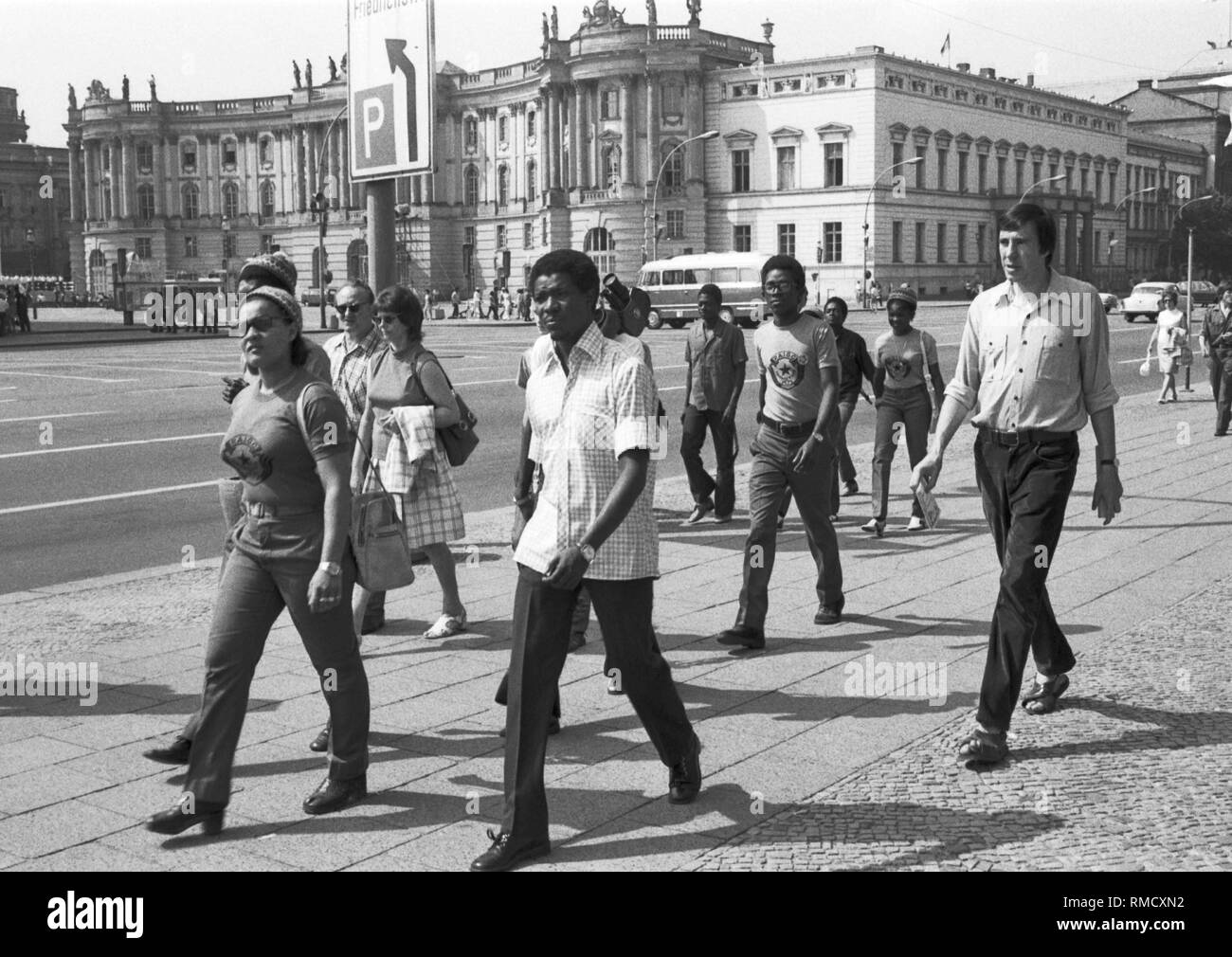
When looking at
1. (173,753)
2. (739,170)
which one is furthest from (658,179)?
(173,753)

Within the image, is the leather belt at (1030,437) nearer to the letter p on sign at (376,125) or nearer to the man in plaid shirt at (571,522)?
the man in plaid shirt at (571,522)

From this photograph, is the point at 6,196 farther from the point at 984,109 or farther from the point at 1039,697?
the point at 1039,697

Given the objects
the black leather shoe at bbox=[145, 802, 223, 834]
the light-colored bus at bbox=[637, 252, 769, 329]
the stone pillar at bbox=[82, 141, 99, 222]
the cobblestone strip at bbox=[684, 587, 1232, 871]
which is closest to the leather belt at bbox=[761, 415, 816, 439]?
the cobblestone strip at bbox=[684, 587, 1232, 871]

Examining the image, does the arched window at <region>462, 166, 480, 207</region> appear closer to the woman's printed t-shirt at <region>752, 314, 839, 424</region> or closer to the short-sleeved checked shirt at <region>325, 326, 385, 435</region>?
the woman's printed t-shirt at <region>752, 314, 839, 424</region>

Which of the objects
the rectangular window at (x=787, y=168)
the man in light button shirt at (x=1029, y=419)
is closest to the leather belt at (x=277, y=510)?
the man in light button shirt at (x=1029, y=419)

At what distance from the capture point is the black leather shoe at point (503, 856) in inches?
173

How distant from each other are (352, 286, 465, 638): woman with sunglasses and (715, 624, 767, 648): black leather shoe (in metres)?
1.40

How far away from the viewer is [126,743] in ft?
18.9

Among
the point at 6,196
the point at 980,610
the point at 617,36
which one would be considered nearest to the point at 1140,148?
the point at 617,36

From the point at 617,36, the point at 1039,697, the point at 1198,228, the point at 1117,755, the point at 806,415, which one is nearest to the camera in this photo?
the point at 1117,755

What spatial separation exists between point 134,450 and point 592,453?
1246 centimetres

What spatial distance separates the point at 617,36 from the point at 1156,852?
9015 centimetres

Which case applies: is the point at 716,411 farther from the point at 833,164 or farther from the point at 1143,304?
the point at 833,164

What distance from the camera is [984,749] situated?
5.38 metres
